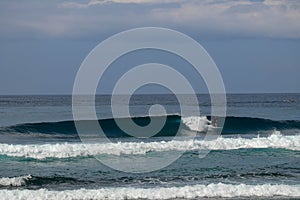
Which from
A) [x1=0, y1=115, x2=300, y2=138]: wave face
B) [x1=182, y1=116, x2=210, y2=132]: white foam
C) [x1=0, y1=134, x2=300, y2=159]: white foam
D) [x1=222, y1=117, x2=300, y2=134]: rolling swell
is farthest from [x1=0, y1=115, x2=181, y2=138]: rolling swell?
[x1=0, y1=134, x2=300, y2=159]: white foam

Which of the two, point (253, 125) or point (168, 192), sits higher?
point (253, 125)

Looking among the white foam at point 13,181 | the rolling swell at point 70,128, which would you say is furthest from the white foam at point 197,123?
the white foam at point 13,181

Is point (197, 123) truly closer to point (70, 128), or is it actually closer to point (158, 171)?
point (70, 128)

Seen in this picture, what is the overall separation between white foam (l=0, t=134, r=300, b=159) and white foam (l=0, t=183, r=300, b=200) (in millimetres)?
6830

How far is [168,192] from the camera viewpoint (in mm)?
14102

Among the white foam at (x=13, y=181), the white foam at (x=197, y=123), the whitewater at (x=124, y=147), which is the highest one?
the white foam at (x=197, y=123)

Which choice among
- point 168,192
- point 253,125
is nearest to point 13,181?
point 168,192

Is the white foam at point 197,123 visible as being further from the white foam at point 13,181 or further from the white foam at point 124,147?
the white foam at point 13,181

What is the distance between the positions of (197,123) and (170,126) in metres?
1.99

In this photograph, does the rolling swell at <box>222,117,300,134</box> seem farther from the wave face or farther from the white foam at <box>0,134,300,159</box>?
the white foam at <box>0,134,300,159</box>

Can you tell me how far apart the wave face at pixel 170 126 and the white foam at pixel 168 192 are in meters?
18.3

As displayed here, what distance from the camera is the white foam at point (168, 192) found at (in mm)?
13570

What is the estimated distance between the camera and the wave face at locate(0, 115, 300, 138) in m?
33.5

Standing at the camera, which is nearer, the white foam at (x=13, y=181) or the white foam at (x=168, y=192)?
the white foam at (x=168, y=192)
